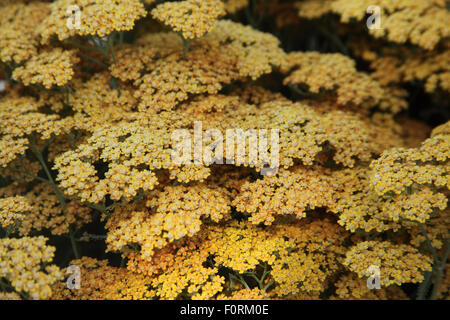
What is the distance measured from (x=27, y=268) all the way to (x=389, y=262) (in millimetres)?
5204

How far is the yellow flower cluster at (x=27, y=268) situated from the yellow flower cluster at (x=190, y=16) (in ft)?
14.0

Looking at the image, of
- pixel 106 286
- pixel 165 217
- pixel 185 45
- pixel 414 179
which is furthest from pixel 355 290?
pixel 185 45

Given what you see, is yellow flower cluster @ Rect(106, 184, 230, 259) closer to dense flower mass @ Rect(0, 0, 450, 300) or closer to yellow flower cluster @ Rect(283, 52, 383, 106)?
dense flower mass @ Rect(0, 0, 450, 300)

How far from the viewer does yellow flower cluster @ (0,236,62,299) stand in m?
4.82

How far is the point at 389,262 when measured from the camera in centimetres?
560

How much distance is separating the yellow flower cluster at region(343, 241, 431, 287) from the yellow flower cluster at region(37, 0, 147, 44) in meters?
5.50

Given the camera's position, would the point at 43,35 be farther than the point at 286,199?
Yes

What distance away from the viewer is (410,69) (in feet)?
29.8

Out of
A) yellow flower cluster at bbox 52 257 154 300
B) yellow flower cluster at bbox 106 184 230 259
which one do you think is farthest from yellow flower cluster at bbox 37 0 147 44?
yellow flower cluster at bbox 52 257 154 300

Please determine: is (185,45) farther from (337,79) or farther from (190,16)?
(337,79)

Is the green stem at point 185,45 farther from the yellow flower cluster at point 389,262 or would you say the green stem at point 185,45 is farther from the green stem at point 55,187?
the yellow flower cluster at point 389,262
